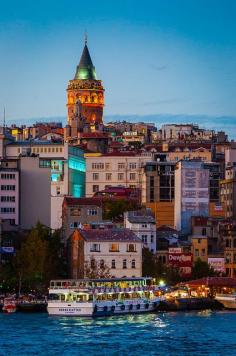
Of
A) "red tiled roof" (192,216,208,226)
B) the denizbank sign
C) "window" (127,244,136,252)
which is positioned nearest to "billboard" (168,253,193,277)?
the denizbank sign

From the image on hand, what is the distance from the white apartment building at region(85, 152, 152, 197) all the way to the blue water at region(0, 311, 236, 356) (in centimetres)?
4036

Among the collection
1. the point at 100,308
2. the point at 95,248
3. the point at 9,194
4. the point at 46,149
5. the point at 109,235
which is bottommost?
the point at 100,308

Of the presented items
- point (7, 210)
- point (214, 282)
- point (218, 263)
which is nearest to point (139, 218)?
point (218, 263)

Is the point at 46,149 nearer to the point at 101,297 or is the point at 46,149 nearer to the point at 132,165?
the point at 132,165

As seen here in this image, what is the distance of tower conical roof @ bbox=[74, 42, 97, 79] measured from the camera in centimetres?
15062

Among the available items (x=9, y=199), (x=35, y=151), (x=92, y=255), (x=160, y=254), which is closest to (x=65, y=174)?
(x=35, y=151)

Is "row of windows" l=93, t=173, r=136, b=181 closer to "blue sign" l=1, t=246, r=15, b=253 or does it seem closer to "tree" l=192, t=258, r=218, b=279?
"blue sign" l=1, t=246, r=15, b=253

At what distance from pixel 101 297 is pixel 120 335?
11.1 meters

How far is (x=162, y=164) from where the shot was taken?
3784 inches

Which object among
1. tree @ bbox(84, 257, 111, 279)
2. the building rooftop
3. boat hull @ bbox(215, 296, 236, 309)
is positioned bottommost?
boat hull @ bbox(215, 296, 236, 309)

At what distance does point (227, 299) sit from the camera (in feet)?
238

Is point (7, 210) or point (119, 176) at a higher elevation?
point (119, 176)

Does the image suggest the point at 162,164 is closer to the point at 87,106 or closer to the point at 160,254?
the point at 160,254

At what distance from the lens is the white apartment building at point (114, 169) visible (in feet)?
353
